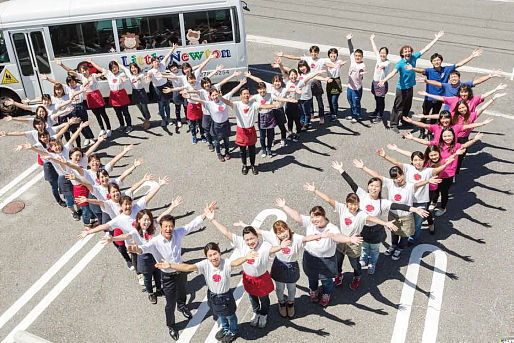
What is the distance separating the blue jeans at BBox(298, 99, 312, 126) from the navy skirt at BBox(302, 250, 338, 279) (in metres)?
5.44

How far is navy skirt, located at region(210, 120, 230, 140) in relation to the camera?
10.3 meters

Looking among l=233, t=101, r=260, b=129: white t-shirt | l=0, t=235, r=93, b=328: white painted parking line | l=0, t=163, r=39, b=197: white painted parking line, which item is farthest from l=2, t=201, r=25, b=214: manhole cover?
l=233, t=101, r=260, b=129: white t-shirt

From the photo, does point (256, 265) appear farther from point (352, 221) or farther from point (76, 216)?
point (76, 216)

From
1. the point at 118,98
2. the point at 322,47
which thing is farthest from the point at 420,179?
the point at 322,47

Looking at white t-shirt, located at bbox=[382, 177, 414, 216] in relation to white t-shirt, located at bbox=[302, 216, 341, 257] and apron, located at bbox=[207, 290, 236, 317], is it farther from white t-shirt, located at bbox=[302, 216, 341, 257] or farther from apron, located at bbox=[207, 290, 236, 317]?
apron, located at bbox=[207, 290, 236, 317]

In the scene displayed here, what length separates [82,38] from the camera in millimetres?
12875

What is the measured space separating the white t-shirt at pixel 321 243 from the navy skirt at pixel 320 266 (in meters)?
0.08

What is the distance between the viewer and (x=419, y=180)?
7.85m

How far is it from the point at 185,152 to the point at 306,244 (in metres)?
5.65

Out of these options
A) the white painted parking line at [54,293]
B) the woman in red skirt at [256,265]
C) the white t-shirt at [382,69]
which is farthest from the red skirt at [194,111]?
the woman in red skirt at [256,265]

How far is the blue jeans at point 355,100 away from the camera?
1182cm

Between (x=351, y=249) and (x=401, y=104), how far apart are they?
5600 mm

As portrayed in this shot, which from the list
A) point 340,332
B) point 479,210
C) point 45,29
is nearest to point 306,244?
point 340,332

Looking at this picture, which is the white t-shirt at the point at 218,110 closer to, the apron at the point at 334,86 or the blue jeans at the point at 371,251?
the apron at the point at 334,86
